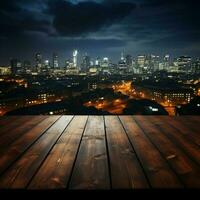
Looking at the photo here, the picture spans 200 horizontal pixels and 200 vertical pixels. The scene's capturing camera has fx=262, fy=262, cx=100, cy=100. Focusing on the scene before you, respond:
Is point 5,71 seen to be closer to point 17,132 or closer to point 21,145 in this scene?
point 17,132

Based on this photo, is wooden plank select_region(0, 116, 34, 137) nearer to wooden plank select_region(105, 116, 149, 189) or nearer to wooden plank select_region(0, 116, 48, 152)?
wooden plank select_region(0, 116, 48, 152)

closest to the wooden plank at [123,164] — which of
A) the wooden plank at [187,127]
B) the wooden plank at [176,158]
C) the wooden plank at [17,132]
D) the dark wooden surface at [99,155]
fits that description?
the dark wooden surface at [99,155]

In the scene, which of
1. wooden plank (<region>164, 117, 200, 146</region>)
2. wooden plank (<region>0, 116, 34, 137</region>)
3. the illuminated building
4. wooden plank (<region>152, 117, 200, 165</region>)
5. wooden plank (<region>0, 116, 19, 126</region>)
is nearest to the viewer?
wooden plank (<region>152, 117, 200, 165</region>)

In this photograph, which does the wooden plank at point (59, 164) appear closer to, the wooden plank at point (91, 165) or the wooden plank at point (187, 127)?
the wooden plank at point (91, 165)

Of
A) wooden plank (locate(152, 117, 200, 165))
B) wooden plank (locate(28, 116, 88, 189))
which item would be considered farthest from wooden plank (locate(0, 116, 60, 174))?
wooden plank (locate(152, 117, 200, 165))

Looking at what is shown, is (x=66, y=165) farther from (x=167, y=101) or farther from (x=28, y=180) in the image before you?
(x=167, y=101)

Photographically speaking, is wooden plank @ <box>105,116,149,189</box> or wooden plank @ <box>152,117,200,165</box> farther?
wooden plank @ <box>152,117,200,165</box>

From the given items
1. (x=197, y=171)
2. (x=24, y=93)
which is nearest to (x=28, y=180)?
(x=197, y=171)

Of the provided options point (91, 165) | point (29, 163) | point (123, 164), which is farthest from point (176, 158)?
point (29, 163)
